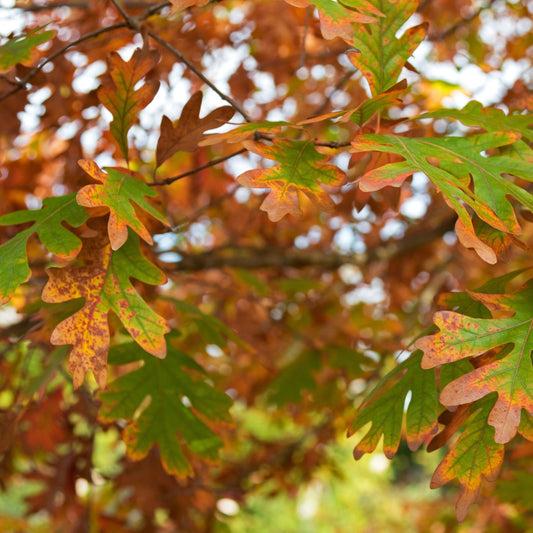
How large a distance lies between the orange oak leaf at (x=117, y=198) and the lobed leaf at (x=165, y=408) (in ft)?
1.70

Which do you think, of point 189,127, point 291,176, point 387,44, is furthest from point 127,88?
point 387,44

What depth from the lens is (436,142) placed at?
116 cm

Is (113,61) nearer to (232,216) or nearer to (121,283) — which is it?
(121,283)

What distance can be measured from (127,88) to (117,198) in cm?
29

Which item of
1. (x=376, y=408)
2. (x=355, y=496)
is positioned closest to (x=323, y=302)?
(x=376, y=408)

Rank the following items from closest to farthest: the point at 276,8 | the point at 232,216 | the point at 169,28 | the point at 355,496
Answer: the point at 169,28
the point at 276,8
the point at 232,216
the point at 355,496

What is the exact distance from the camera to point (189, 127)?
1.26m

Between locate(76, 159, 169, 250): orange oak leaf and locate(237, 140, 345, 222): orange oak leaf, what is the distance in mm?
205

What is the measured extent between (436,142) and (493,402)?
511 mm

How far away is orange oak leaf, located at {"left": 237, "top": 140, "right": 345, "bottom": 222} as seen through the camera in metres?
1.06

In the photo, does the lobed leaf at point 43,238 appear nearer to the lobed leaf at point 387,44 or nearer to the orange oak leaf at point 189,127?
the orange oak leaf at point 189,127

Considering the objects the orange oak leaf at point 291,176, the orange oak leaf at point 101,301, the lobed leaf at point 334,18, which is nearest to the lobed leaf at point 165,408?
the orange oak leaf at point 101,301

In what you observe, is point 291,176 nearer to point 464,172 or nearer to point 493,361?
point 464,172

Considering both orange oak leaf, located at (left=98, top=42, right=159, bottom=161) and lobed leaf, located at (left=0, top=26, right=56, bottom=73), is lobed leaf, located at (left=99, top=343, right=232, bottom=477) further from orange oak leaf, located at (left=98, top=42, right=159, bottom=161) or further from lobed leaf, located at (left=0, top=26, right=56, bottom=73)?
lobed leaf, located at (left=0, top=26, right=56, bottom=73)
